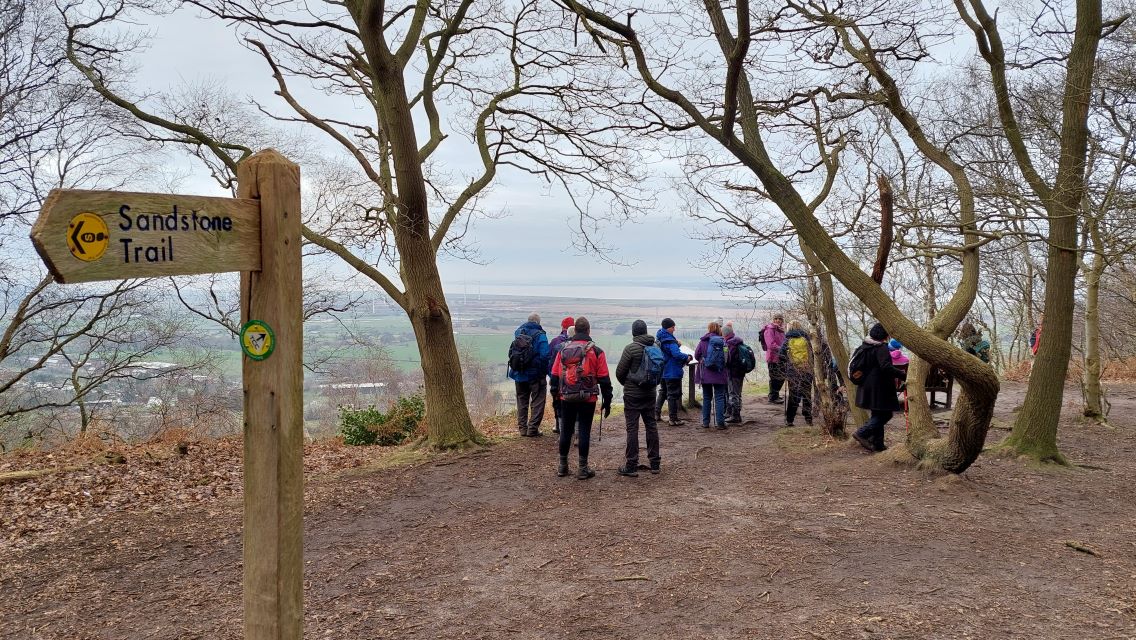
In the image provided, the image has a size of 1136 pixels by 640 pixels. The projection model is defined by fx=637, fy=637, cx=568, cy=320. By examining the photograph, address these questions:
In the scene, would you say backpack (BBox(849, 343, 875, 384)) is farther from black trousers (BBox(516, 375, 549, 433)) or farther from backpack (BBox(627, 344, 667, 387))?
black trousers (BBox(516, 375, 549, 433))

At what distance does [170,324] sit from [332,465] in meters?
6.32

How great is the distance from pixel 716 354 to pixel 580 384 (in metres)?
4.37

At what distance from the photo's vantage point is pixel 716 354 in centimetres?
1125

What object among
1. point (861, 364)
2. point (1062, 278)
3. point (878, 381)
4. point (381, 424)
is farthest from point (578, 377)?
point (1062, 278)

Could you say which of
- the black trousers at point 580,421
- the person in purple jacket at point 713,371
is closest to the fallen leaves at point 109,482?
the black trousers at point 580,421

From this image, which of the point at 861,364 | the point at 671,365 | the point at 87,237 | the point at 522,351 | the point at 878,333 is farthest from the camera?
the point at 671,365

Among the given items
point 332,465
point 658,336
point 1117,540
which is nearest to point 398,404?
point 332,465

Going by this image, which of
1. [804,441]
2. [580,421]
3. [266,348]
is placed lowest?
[804,441]

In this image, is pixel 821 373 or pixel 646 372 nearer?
pixel 646 372

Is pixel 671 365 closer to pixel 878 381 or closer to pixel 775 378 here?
pixel 775 378

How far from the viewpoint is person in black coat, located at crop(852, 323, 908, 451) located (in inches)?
323

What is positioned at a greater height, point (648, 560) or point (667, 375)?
point (667, 375)

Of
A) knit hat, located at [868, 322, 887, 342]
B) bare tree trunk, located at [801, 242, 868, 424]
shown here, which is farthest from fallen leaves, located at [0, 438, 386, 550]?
knit hat, located at [868, 322, 887, 342]

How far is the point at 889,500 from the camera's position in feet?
21.1
